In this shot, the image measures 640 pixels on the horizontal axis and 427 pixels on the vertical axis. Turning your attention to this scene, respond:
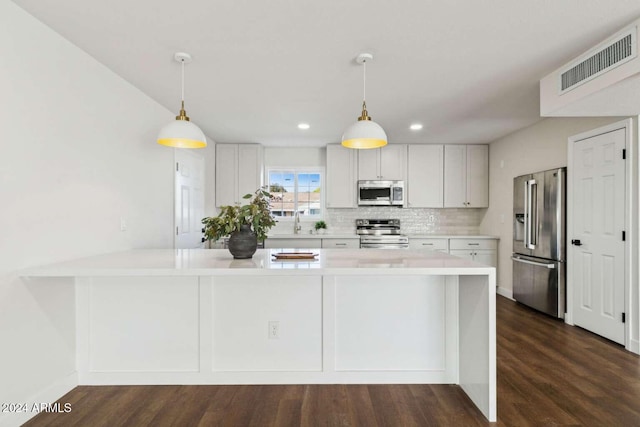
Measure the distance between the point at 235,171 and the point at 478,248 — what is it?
3786mm

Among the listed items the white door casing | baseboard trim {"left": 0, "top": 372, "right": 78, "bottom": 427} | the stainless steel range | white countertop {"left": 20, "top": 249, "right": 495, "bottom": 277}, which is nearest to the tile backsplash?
the stainless steel range

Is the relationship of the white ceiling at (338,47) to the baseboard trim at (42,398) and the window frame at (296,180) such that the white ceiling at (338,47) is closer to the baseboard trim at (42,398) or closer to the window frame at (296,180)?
the window frame at (296,180)

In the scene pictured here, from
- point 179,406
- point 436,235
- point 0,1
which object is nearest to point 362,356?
point 179,406

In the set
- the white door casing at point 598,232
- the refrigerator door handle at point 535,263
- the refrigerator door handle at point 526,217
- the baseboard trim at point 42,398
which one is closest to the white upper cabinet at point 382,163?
the refrigerator door handle at point 526,217

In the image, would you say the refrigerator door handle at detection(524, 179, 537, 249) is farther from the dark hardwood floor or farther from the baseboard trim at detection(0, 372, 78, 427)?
the baseboard trim at detection(0, 372, 78, 427)

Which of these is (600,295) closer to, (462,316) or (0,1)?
(462,316)

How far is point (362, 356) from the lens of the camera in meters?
2.40

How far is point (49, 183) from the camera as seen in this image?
2.10 m

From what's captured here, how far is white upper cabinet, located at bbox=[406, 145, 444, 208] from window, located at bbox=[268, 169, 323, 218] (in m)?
1.44

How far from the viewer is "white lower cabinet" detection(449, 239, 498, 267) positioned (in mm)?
5105

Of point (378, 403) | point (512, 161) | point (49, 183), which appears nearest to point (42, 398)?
point (49, 183)

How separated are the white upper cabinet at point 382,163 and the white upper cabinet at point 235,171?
161 centimetres

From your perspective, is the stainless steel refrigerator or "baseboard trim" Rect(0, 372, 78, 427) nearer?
"baseboard trim" Rect(0, 372, 78, 427)

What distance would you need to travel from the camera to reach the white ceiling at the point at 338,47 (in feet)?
6.27
